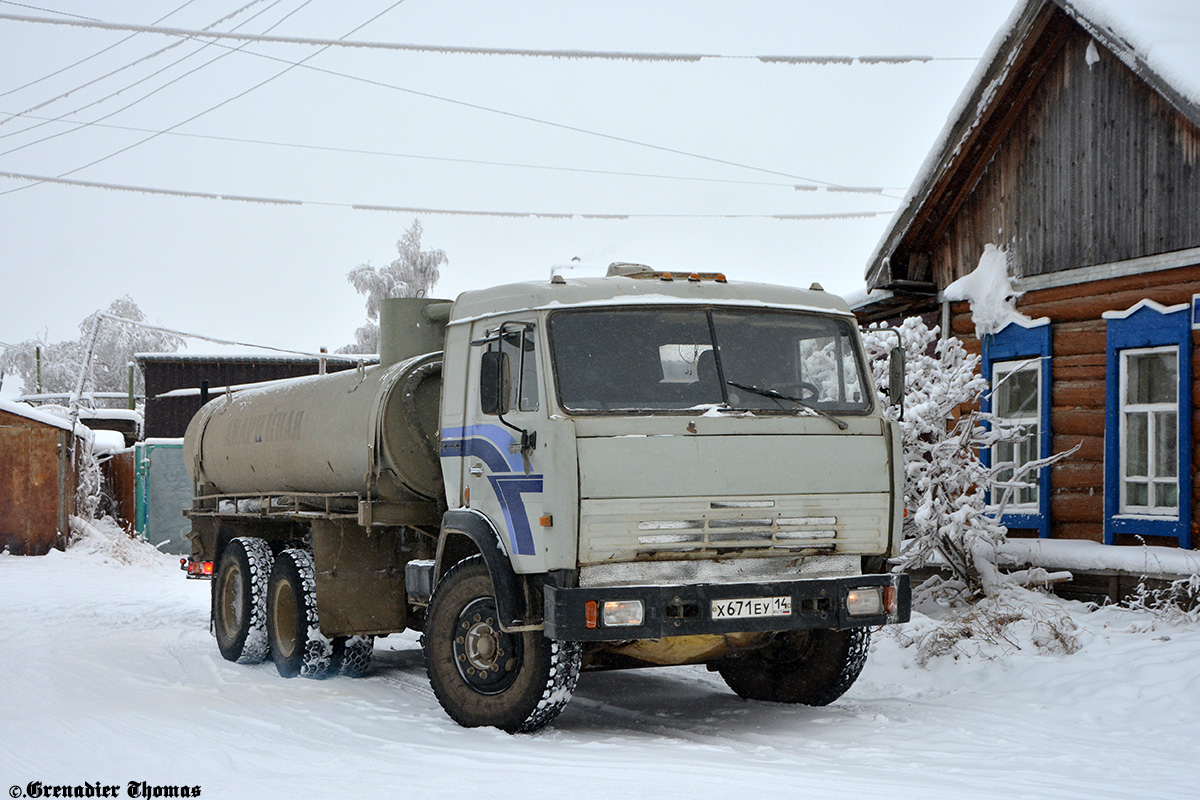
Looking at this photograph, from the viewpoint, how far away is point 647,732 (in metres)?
7.59

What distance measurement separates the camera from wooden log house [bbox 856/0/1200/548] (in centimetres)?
1112

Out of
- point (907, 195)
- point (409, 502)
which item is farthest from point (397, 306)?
point (907, 195)

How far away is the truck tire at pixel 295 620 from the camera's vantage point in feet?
33.0

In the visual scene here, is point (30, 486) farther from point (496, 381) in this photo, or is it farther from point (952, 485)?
point (496, 381)

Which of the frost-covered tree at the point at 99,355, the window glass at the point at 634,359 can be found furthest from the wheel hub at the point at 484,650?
the frost-covered tree at the point at 99,355

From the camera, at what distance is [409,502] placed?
30.1 feet

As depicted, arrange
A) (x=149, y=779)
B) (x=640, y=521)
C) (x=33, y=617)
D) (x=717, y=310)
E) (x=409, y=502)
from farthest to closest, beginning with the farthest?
(x=33, y=617), (x=409, y=502), (x=717, y=310), (x=640, y=521), (x=149, y=779)

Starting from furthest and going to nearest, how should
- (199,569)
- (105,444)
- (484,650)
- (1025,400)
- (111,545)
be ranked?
(105,444)
(111,545)
(1025,400)
(199,569)
(484,650)

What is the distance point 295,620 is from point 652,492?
466 cm

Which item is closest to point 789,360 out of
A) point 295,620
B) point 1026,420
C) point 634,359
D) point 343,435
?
point 634,359

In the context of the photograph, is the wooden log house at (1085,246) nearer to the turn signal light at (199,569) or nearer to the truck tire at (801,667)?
the truck tire at (801,667)

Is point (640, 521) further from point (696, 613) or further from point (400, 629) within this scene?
point (400, 629)

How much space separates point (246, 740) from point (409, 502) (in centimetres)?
250

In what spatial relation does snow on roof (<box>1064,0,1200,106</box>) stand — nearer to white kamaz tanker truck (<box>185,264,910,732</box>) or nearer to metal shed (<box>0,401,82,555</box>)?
white kamaz tanker truck (<box>185,264,910,732</box>)
